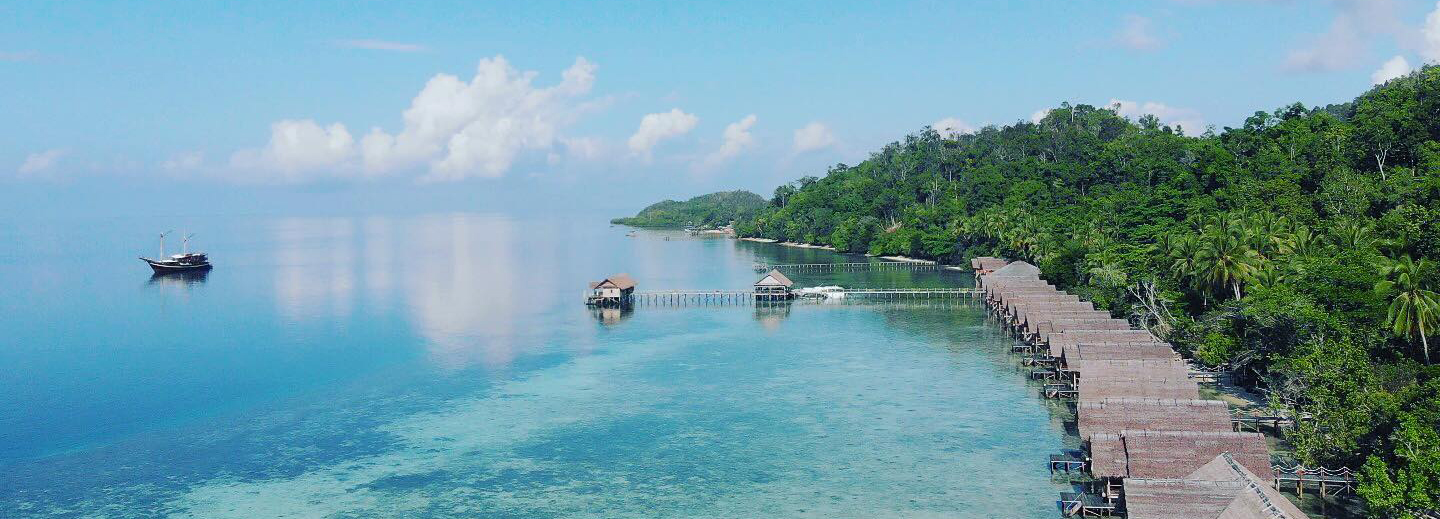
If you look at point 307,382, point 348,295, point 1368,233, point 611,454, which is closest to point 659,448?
point 611,454

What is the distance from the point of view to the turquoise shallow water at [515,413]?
1021 inches

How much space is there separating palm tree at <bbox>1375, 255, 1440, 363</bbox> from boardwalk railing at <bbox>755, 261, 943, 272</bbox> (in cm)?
5569

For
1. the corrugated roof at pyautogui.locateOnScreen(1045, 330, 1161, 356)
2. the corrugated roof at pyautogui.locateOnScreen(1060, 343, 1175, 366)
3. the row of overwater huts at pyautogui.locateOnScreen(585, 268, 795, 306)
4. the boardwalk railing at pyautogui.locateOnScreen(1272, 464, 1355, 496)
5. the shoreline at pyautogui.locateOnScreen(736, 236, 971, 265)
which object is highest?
the shoreline at pyautogui.locateOnScreen(736, 236, 971, 265)

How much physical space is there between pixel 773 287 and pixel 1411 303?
37.9 metres

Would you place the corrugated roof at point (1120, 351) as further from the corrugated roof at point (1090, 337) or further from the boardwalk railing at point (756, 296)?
the boardwalk railing at point (756, 296)

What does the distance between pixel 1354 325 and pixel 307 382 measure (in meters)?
36.8

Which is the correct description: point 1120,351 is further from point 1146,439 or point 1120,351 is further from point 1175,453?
point 1175,453

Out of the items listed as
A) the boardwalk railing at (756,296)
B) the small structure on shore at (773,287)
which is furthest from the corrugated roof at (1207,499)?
the small structure on shore at (773,287)

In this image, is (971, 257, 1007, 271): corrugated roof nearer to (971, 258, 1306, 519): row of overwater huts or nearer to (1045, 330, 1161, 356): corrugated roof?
(971, 258, 1306, 519): row of overwater huts

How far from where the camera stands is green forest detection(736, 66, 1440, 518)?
24.6 m

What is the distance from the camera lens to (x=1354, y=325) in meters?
31.0

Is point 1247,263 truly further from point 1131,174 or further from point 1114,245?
point 1131,174

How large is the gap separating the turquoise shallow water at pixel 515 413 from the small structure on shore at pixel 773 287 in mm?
2185

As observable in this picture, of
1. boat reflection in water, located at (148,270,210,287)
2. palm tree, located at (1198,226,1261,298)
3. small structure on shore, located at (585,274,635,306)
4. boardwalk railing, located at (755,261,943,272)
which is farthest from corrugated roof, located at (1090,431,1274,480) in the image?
boat reflection in water, located at (148,270,210,287)
